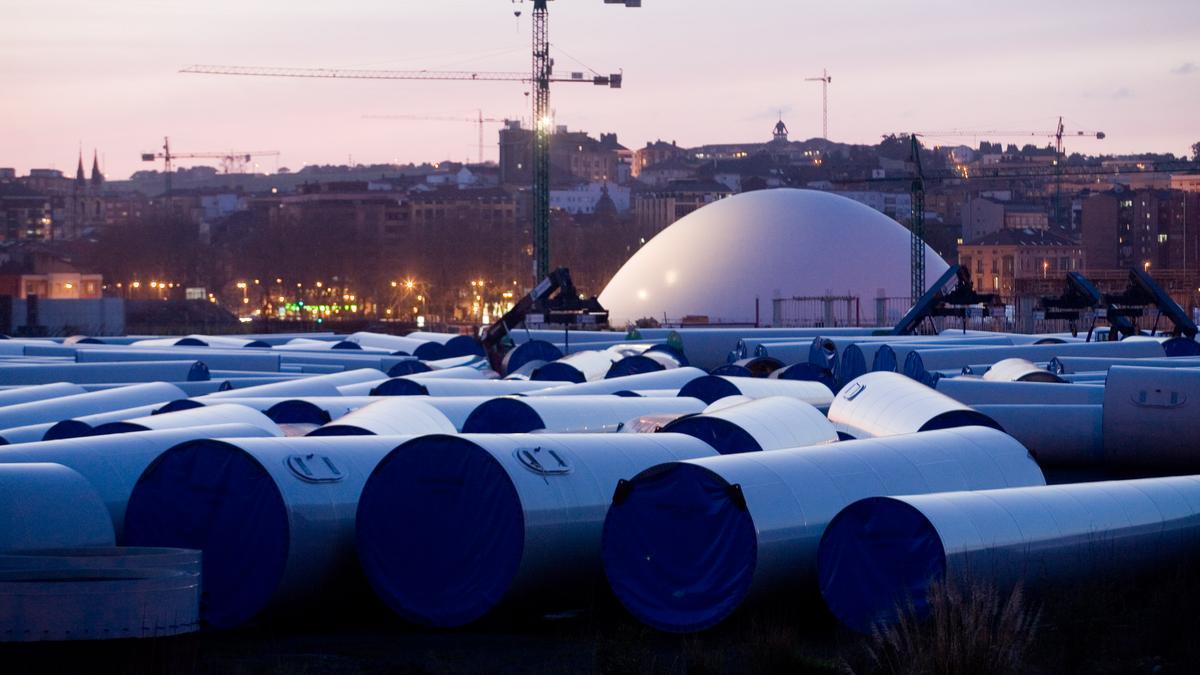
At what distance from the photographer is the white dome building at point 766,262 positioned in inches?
3132

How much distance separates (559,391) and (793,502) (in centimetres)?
1408

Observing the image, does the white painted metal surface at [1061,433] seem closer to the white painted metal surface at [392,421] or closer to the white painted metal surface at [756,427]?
the white painted metal surface at [756,427]

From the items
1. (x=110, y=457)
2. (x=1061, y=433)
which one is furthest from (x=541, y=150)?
(x=110, y=457)

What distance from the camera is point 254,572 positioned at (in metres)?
14.9

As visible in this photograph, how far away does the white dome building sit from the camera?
7956 centimetres

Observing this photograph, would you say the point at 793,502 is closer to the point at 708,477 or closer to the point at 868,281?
the point at 708,477

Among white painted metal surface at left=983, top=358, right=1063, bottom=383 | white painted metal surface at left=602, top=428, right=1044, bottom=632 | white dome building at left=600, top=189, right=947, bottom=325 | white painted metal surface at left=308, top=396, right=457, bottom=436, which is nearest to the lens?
white painted metal surface at left=602, top=428, right=1044, bottom=632

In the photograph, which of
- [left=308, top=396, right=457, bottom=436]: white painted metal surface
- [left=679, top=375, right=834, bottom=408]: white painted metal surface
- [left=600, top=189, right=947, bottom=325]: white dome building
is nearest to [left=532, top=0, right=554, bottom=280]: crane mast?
[left=600, top=189, right=947, bottom=325]: white dome building

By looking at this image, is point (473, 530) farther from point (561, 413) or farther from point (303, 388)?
point (303, 388)

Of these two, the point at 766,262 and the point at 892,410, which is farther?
the point at 766,262

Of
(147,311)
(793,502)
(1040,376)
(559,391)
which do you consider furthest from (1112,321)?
(147,311)

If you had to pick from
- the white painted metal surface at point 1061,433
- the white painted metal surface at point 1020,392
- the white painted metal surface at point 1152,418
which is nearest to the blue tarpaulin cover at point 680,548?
the white painted metal surface at point 1061,433

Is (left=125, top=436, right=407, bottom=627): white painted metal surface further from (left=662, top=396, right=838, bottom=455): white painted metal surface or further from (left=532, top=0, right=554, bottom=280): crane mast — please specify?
(left=532, top=0, right=554, bottom=280): crane mast

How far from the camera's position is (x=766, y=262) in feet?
265
